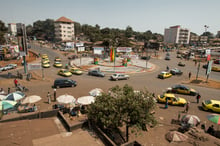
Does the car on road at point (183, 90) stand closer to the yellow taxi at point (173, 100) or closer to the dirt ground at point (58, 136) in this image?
the yellow taxi at point (173, 100)

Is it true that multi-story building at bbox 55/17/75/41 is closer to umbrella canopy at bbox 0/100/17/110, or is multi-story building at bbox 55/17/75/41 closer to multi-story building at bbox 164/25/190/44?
multi-story building at bbox 164/25/190/44

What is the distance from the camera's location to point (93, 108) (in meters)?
11.6

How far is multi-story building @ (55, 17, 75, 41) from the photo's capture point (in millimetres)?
104625

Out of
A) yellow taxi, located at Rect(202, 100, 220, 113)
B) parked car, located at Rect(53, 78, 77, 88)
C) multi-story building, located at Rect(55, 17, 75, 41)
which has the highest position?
multi-story building, located at Rect(55, 17, 75, 41)

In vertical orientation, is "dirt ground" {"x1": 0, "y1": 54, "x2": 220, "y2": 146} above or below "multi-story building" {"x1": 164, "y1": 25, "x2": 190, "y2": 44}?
below

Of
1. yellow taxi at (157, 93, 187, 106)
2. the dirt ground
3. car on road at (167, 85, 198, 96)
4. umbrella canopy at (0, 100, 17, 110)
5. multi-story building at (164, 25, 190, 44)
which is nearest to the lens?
the dirt ground

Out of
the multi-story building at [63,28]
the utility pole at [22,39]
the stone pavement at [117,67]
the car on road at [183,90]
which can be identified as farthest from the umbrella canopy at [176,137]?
the multi-story building at [63,28]

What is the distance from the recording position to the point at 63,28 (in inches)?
4183

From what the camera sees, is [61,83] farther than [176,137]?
Yes

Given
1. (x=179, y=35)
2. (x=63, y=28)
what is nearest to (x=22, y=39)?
(x=63, y=28)

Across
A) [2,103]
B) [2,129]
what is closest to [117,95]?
[2,129]

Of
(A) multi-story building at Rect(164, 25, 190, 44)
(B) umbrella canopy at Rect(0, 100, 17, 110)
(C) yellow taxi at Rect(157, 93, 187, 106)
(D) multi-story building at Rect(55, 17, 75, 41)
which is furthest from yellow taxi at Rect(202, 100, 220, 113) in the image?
(A) multi-story building at Rect(164, 25, 190, 44)

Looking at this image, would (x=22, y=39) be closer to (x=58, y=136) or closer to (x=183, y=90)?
(x=58, y=136)

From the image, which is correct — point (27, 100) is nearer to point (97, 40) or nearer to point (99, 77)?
point (99, 77)
